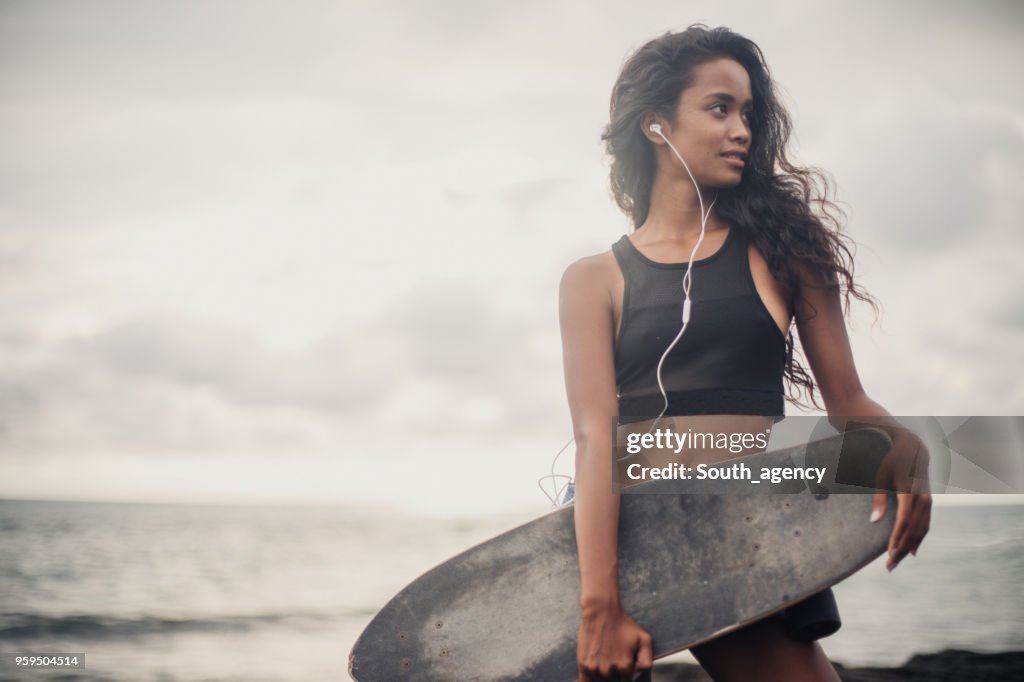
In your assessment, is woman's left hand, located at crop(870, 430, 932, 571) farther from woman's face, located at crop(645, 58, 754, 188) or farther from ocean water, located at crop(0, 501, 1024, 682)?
ocean water, located at crop(0, 501, 1024, 682)

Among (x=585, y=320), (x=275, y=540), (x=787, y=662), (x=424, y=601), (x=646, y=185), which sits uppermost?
(x=275, y=540)

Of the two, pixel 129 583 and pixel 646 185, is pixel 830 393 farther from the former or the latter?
pixel 129 583

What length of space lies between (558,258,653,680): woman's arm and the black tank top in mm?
57

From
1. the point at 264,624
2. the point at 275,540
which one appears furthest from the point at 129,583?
the point at 275,540

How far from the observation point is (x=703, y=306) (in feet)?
5.45

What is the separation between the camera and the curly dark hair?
5.68 ft

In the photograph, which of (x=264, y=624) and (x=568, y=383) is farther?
(x=264, y=624)

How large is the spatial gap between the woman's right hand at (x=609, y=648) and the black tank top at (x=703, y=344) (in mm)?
411

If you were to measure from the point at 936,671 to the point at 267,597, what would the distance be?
9055 mm

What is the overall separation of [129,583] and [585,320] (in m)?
13.9

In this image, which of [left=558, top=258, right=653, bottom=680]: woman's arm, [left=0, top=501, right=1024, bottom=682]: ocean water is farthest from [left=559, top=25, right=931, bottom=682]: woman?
[left=0, top=501, right=1024, bottom=682]: ocean water

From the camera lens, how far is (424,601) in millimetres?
1751

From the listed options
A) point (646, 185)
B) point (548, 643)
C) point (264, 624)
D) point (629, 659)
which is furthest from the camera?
point (264, 624)

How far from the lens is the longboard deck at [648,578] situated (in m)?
1.53
